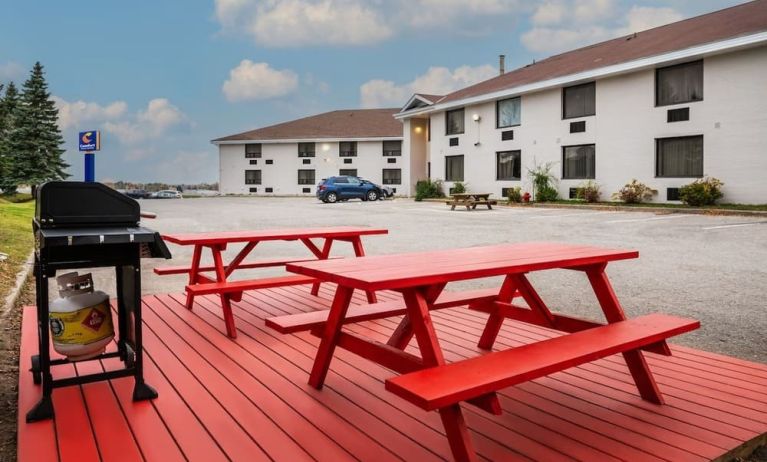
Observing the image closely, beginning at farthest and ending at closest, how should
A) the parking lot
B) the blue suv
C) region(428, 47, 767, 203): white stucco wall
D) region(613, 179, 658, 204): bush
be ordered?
the blue suv, region(613, 179, 658, 204): bush, region(428, 47, 767, 203): white stucco wall, the parking lot

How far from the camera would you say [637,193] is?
2306 centimetres

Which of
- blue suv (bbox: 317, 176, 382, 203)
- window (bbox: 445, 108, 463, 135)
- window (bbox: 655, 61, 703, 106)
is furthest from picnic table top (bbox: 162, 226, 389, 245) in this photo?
blue suv (bbox: 317, 176, 382, 203)

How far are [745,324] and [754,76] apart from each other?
60.9 feet

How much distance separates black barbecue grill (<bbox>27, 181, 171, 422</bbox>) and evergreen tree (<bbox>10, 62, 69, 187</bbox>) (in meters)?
45.4

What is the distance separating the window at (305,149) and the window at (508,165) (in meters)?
23.7

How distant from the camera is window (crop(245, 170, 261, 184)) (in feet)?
173

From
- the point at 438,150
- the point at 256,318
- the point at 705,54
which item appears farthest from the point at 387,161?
the point at 256,318

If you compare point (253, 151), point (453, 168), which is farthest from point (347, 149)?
point (453, 168)

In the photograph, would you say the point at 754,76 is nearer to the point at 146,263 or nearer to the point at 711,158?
the point at 711,158

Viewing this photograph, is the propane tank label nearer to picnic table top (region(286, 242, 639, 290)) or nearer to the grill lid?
the grill lid

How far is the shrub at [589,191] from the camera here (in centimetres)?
2475

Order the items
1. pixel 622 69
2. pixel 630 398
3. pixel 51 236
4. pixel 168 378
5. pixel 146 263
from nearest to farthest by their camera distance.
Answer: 1. pixel 51 236
2. pixel 630 398
3. pixel 168 378
4. pixel 146 263
5. pixel 622 69

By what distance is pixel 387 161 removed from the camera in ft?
163

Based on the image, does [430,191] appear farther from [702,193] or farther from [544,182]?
[702,193]
